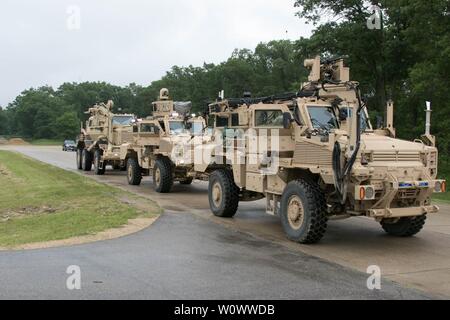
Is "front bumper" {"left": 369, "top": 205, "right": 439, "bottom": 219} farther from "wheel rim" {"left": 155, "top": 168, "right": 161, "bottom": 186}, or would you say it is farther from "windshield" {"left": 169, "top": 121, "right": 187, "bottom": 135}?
"windshield" {"left": 169, "top": 121, "right": 187, "bottom": 135}

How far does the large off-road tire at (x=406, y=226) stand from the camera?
10120 mm

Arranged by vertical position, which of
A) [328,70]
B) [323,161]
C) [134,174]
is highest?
[328,70]

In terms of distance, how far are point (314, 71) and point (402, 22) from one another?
2401 centimetres

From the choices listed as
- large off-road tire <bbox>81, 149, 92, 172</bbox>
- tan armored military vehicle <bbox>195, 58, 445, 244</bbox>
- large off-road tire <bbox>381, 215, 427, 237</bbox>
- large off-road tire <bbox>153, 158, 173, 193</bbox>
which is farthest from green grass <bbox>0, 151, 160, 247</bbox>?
large off-road tire <bbox>81, 149, 92, 172</bbox>

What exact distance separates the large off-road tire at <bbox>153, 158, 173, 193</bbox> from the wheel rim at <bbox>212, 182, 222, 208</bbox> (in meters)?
4.74

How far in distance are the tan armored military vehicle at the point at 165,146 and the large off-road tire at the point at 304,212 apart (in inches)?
257

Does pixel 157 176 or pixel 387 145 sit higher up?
pixel 387 145

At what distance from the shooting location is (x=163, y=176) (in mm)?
17078

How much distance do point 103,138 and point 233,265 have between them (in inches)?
709

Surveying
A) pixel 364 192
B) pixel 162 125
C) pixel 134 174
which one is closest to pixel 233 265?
pixel 364 192

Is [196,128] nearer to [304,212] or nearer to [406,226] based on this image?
[406,226]

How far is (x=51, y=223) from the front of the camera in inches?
442

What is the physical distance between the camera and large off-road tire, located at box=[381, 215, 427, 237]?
10.1m

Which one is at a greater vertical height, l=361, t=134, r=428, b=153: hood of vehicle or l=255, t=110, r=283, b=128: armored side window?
l=255, t=110, r=283, b=128: armored side window
